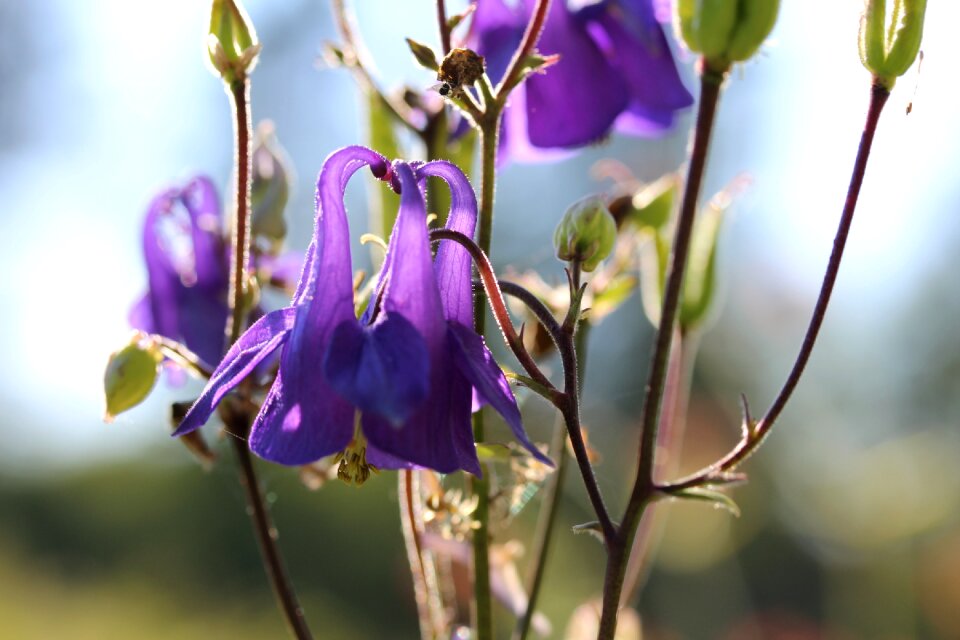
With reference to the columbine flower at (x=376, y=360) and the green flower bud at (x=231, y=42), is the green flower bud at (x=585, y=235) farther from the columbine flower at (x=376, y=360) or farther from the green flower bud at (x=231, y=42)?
the green flower bud at (x=231, y=42)

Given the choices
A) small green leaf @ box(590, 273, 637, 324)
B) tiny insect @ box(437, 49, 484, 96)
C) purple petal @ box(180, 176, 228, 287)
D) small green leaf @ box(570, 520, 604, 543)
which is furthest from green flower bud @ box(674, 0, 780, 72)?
purple petal @ box(180, 176, 228, 287)

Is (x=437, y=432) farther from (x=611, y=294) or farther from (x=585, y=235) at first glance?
(x=611, y=294)

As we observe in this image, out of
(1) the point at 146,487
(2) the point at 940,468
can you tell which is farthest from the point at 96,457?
(2) the point at 940,468

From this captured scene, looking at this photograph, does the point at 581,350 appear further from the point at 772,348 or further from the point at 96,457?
the point at 96,457

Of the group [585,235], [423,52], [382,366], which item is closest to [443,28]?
[423,52]

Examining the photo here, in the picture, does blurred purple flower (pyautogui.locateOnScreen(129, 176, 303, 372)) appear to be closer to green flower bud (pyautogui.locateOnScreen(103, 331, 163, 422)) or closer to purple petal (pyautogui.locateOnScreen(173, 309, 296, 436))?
green flower bud (pyautogui.locateOnScreen(103, 331, 163, 422))

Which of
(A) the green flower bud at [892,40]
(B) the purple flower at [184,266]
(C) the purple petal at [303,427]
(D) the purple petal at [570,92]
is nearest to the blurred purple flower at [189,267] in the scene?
(B) the purple flower at [184,266]

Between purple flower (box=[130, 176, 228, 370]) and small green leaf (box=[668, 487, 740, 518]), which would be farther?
purple flower (box=[130, 176, 228, 370])
